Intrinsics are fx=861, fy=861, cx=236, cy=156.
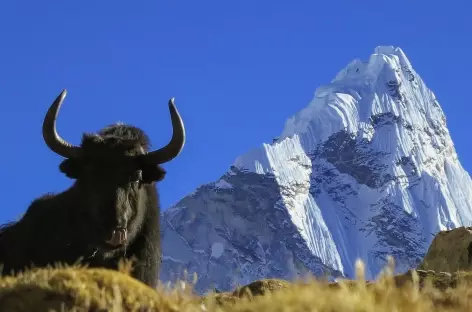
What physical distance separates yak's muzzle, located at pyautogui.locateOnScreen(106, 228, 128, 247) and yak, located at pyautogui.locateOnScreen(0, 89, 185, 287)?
0.5 inches

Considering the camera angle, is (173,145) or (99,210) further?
(173,145)


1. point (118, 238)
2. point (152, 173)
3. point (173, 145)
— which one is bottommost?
point (118, 238)

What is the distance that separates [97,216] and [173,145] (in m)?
2.63

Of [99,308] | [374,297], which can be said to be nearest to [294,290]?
[374,297]

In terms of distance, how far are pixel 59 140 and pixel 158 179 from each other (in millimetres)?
1725

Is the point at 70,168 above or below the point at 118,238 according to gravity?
above

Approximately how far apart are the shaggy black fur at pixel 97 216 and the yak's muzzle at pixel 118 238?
0.09 metres

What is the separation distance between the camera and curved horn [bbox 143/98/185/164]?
1310cm

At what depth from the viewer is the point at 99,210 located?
1136cm

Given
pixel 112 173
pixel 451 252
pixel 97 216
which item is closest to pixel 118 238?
pixel 97 216

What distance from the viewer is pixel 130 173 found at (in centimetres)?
1237

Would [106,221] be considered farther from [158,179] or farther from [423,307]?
[423,307]

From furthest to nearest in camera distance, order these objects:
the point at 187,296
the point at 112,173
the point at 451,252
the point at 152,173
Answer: the point at 451,252 < the point at 152,173 < the point at 112,173 < the point at 187,296

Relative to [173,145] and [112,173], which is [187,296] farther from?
[173,145]
